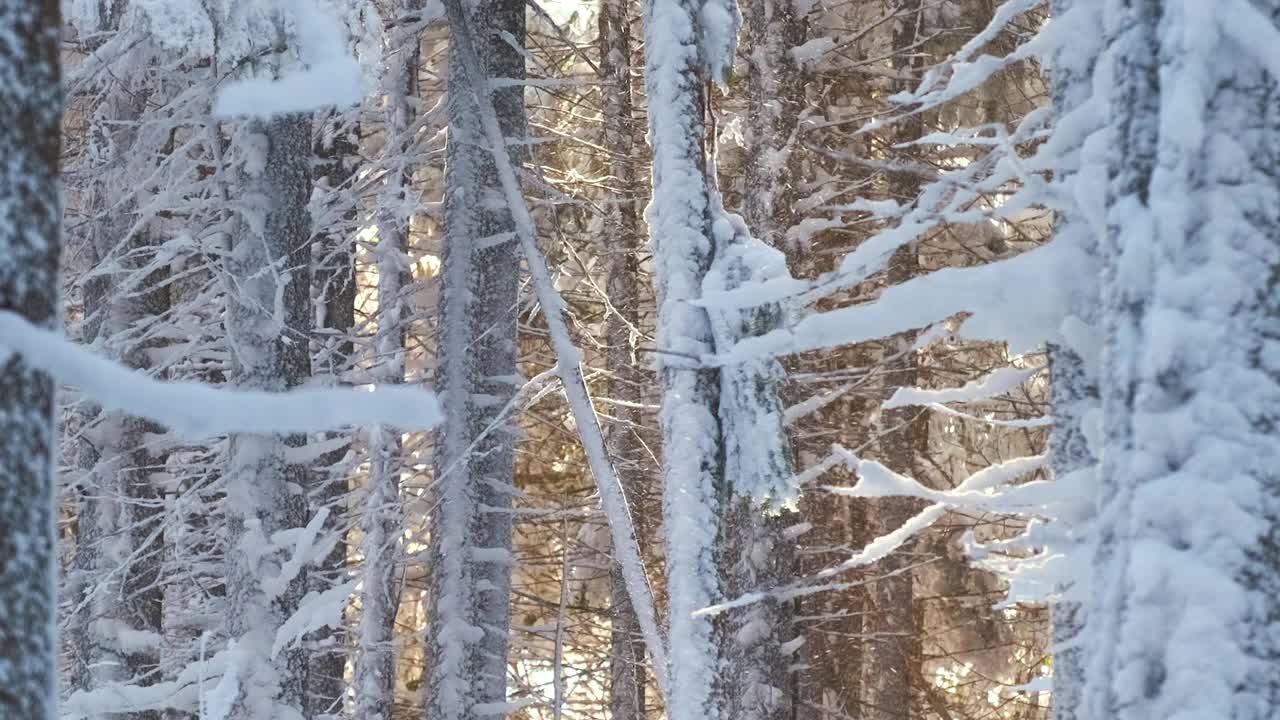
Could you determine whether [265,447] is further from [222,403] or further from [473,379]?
[222,403]

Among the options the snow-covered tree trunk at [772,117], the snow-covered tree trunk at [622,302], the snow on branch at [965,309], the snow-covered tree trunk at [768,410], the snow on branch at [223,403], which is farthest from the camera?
the snow-covered tree trunk at [622,302]

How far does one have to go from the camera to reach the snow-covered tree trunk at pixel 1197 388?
263 centimetres

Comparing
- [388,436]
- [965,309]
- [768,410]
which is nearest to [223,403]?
[965,309]

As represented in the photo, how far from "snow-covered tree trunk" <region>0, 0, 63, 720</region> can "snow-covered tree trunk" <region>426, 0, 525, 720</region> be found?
23.6 feet

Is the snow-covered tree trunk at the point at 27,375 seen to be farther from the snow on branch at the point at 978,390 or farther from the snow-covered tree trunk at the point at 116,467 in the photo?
the snow-covered tree trunk at the point at 116,467

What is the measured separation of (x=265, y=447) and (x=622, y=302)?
6085 millimetres

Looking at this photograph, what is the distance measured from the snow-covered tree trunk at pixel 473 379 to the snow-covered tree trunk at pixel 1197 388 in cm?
653

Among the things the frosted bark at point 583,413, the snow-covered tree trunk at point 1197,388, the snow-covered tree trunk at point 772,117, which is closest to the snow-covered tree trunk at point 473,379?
the frosted bark at point 583,413

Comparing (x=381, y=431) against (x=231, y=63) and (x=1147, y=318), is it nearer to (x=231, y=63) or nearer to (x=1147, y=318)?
(x=231, y=63)

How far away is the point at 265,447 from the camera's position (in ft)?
24.0

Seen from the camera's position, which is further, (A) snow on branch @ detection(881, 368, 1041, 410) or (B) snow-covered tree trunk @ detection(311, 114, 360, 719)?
(B) snow-covered tree trunk @ detection(311, 114, 360, 719)

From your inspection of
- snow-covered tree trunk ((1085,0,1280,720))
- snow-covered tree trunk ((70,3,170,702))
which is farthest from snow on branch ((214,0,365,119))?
snow-covered tree trunk ((70,3,170,702))

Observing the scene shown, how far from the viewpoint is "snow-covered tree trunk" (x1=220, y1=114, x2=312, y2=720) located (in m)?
7.19

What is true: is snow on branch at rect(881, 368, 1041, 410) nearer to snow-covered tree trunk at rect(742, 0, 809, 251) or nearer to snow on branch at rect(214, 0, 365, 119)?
snow on branch at rect(214, 0, 365, 119)
